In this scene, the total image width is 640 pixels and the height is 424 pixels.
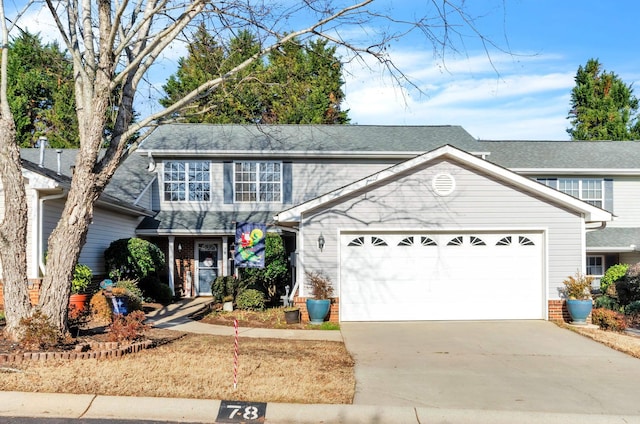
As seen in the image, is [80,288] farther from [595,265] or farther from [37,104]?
[37,104]

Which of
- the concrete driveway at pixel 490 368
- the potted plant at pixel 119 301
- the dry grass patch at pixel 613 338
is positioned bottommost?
the dry grass patch at pixel 613 338

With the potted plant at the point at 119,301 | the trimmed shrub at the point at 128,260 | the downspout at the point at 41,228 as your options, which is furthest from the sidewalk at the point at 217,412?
the trimmed shrub at the point at 128,260

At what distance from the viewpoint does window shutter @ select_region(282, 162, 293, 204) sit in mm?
20766

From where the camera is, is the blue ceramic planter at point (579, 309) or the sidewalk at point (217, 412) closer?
the sidewalk at point (217, 412)

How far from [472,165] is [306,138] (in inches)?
350

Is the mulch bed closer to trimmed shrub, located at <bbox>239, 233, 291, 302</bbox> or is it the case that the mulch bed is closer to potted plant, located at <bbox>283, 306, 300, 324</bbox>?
potted plant, located at <bbox>283, 306, 300, 324</bbox>

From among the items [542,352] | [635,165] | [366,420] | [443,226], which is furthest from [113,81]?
[635,165]

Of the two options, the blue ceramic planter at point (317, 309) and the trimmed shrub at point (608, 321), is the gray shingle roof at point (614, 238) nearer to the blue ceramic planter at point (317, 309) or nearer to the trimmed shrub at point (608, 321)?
the trimmed shrub at point (608, 321)

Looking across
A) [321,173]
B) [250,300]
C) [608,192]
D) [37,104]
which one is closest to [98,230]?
[250,300]

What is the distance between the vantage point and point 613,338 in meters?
12.7

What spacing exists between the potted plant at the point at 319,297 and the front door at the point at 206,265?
737 cm

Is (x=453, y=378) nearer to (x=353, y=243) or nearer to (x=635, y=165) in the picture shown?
(x=353, y=243)

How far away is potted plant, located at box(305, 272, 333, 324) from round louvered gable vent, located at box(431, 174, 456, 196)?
141 inches

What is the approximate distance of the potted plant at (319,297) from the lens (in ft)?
45.7
